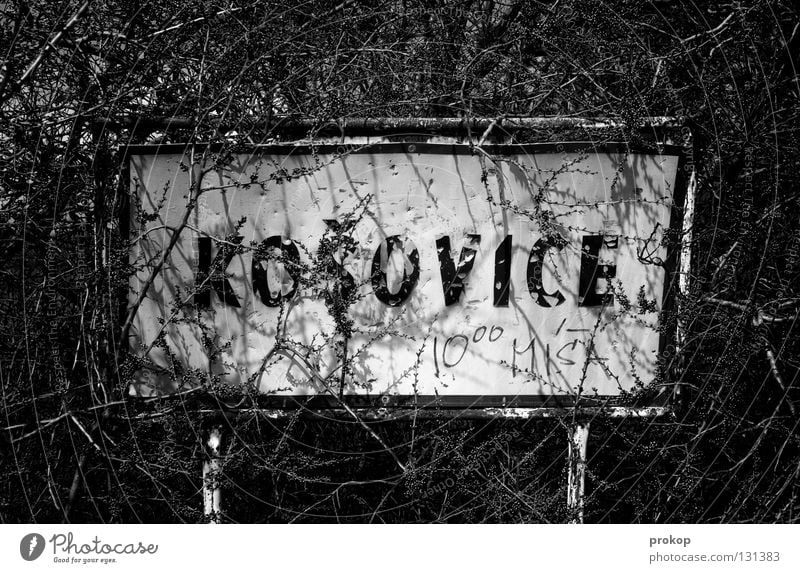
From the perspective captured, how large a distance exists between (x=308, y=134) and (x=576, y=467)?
1420mm

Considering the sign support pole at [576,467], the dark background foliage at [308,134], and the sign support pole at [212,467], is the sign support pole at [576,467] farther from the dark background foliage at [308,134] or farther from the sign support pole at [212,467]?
the sign support pole at [212,467]

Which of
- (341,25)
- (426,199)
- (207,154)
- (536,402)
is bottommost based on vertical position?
(536,402)

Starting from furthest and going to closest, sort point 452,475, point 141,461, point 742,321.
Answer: point 452,475 → point 742,321 → point 141,461

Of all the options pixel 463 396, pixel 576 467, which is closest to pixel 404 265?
pixel 463 396

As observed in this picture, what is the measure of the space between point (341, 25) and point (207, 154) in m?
0.80

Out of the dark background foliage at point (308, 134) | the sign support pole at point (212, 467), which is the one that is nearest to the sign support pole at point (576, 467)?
the dark background foliage at point (308, 134)

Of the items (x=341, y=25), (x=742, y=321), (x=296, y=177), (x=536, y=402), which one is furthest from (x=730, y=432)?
(x=341, y=25)

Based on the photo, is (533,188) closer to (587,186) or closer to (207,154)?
(587,186)

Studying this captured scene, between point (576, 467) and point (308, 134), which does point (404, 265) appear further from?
point (576, 467)

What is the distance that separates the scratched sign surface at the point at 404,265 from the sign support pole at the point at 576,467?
5.2 inches

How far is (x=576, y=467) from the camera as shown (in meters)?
2.46

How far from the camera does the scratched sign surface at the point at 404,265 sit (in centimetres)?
234

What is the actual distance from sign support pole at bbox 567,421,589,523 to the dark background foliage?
0.05 meters

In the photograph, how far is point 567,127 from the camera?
238 centimetres
